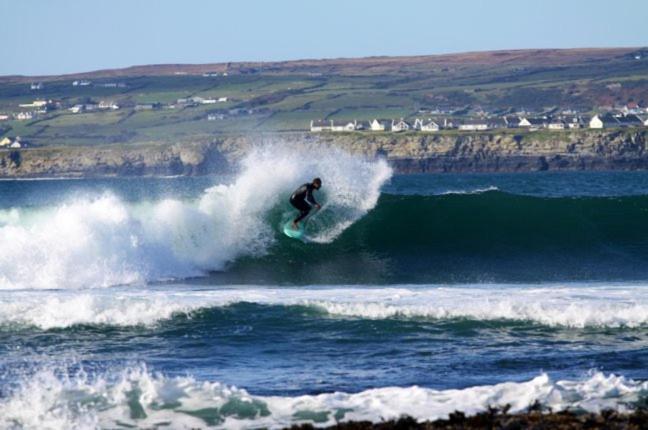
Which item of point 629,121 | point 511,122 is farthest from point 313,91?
point 629,121

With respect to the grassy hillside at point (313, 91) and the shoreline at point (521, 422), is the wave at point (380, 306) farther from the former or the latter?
the grassy hillside at point (313, 91)

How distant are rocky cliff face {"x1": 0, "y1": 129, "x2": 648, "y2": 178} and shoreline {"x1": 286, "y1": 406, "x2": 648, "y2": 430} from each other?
82728 mm

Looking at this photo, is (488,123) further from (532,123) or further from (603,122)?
(603,122)

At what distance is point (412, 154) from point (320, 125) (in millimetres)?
11573

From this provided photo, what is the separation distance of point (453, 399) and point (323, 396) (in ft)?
3.64

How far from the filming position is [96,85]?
15712 centimetres

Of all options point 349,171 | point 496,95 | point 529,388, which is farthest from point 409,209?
point 496,95

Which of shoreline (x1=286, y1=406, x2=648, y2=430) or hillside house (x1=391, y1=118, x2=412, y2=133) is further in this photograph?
hillside house (x1=391, y1=118, x2=412, y2=133)

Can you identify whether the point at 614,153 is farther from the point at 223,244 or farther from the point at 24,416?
the point at 24,416

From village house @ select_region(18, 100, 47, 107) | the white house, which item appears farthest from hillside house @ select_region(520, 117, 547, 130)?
village house @ select_region(18, 100, 47, 107)

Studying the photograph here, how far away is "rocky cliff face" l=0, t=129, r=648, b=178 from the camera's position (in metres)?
93.1

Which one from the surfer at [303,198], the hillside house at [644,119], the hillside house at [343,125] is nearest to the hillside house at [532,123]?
the hillside house at [644,119]

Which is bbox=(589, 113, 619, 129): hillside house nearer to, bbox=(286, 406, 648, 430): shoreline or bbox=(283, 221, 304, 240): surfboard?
bbox=(283, 221, 304, 240): surfboard

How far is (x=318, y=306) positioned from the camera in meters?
15.9
